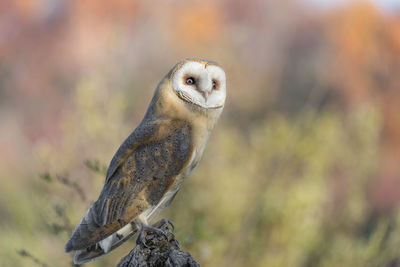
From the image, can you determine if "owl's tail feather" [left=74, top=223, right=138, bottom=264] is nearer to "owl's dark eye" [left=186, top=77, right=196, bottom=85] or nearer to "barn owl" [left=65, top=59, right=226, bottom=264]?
"barn owl" [left=65, top=59, right=226, bottom=264]

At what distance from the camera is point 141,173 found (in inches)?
78.7

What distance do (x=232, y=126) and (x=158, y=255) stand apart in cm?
440

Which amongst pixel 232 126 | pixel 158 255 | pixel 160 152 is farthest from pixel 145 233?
pixel 232 126

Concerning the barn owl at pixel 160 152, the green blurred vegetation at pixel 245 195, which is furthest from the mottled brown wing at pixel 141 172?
the green blurred vegetation at pixel 245 195

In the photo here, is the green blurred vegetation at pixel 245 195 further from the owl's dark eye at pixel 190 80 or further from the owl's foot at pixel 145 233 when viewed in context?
the owl's dark eye at pixel 190 80

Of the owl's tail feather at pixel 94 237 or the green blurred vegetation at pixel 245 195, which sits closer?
the owl's tail feather at pixel 94 237

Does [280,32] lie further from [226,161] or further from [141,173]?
[141,173]

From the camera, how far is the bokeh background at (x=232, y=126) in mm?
3525

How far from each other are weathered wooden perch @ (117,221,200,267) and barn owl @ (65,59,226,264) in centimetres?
18

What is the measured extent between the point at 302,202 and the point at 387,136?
9451mm

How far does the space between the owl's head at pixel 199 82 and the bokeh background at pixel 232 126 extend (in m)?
0.58

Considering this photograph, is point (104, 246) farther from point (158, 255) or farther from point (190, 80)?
point (190, 80)

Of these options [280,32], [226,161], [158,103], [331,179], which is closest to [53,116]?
[331,179]

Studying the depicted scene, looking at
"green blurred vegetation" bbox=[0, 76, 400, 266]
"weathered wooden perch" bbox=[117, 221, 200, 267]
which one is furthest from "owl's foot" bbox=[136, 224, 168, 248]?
"green blurred vegetation" bbox=[0, 76, 400, 266]
